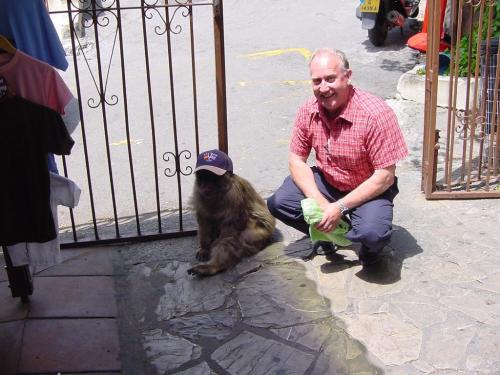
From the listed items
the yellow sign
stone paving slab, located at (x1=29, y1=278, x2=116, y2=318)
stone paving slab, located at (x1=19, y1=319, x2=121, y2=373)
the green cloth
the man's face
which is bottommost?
stone paving slab, located at (x1=19, y1=319, x2=121, y2=373)

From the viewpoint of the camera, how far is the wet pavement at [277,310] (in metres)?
3.66

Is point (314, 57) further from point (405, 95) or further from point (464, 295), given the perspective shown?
point (405, 95)

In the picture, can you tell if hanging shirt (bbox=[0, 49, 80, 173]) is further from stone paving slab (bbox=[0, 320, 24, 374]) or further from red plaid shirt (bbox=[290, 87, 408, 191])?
red plaid shirt (bbox=[290, 87, 408, 191])

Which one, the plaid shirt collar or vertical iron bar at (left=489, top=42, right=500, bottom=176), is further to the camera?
vertical iron bar at (left=489, top=42, right=500, bottom=176)

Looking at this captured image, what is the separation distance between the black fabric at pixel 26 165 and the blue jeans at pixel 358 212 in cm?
152

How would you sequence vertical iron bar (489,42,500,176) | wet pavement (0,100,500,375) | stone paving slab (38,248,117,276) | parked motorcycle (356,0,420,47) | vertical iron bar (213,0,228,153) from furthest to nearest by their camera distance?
1. parked motorcycle (356,0,420,47)
2. vertical iron bar (489,42,500,176)
3. stone paving slab (38,248,117,276)
4. vertical iron bar (213,0,228,153)
5. wet pavement (0,100,500,375)

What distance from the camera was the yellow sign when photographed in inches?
382

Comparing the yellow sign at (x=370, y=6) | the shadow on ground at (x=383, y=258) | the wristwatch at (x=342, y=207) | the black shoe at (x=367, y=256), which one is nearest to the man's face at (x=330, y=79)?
the wristwatch at (x=342, y=207)

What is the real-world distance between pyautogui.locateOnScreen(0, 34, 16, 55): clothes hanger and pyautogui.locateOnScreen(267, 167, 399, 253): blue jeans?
194 centimetres

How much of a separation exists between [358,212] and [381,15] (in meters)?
6.63

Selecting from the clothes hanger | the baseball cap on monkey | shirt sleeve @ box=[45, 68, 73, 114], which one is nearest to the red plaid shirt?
the baseball cap on monkey

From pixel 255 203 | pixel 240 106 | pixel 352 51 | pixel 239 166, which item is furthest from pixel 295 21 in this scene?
pixel 255 203

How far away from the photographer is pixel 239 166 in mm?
6617

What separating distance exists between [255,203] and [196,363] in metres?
1.49
